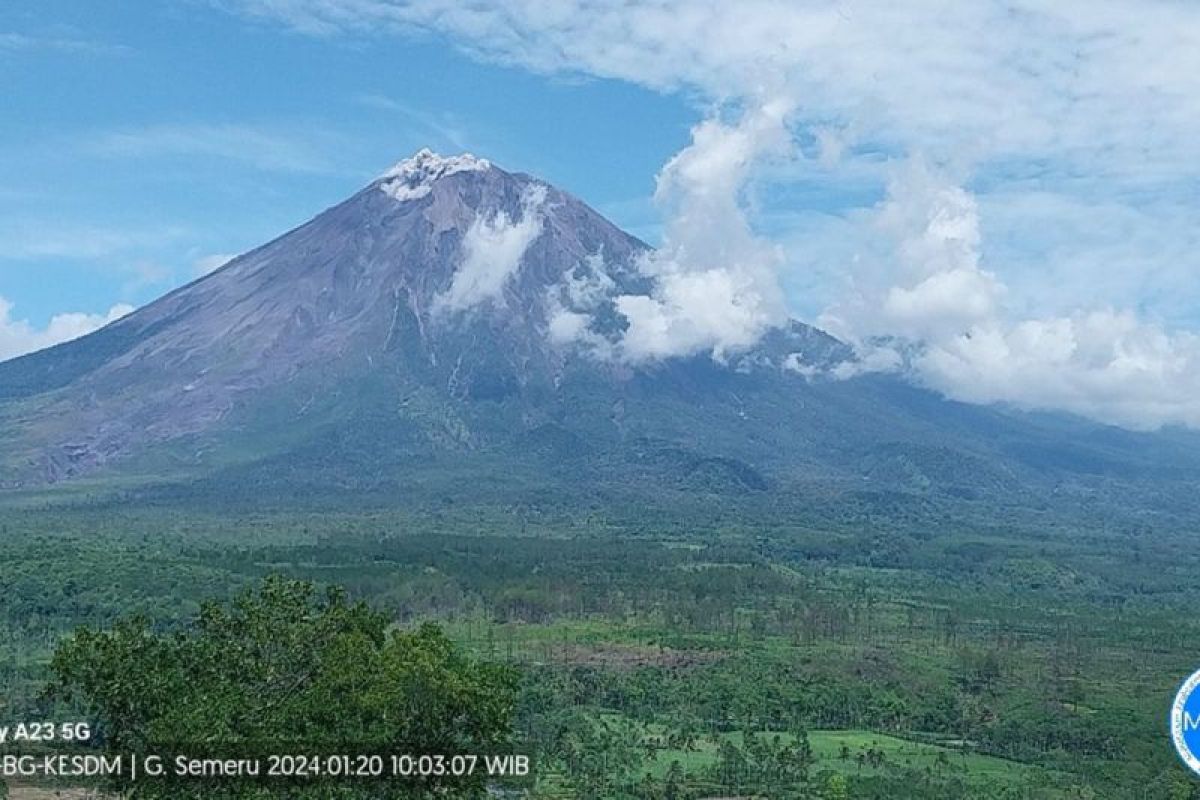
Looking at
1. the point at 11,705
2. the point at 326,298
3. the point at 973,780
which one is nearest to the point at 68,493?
the point at 326,298

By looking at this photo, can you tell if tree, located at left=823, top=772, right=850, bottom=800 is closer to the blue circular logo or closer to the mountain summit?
the blue circular logo

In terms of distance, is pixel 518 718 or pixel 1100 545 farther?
pixel 1100 545

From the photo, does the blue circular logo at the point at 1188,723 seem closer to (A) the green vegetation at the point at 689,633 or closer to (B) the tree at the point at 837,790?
(A) the green vegetation at the point at 689,633

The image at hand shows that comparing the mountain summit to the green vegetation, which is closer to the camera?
the green vegetation

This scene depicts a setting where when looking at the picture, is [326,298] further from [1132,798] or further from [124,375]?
[1132,798]

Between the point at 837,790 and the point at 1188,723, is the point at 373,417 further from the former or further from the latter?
the point at 1188,723

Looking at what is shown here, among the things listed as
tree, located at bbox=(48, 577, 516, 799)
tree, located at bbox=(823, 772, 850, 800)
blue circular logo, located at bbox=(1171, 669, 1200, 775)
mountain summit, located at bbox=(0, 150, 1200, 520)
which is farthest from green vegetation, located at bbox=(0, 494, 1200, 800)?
mountain summit, located at bbox=(0, 150, 1200, 520)

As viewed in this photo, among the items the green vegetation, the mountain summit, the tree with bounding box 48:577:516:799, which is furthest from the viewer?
the mountain summit
